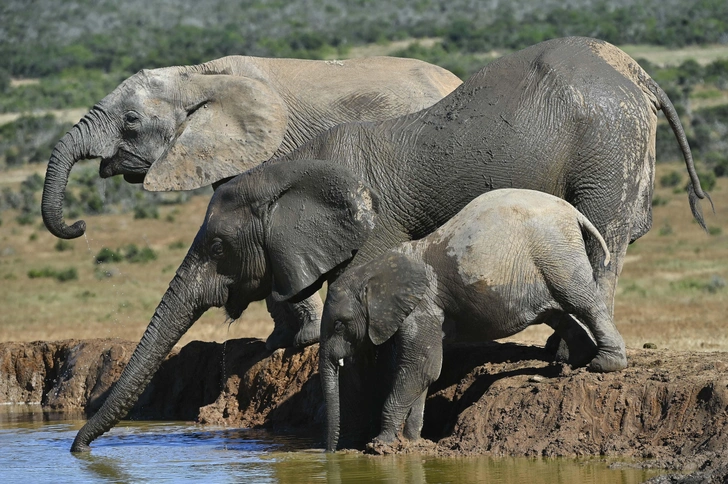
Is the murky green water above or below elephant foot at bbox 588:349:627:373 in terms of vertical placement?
below

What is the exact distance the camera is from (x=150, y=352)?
416 inches

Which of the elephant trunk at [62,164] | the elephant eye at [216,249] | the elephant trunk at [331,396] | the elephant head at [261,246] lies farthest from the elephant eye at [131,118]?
the elephant trunk at [331,396]

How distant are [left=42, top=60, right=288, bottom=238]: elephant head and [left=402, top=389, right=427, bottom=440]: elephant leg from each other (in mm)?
3130

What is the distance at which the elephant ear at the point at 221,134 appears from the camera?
38.8ft

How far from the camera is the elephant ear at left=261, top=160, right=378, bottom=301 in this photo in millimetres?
10156

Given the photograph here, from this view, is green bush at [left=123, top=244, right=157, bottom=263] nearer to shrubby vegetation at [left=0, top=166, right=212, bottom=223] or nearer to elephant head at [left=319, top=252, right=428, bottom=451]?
shrubby vegetation at [left=0, top=166, right=212, bottom=223]

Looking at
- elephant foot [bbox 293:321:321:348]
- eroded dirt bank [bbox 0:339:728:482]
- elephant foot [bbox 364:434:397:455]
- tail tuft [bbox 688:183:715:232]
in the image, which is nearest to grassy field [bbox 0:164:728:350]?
eroded dirt bank [bbox 0:339:728:482]

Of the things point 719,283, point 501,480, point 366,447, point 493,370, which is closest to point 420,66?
point 493,370

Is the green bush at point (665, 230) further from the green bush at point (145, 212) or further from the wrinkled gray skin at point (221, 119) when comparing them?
the wrinkled gray skin at point (221, 119)

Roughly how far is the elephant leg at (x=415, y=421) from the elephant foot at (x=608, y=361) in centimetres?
118

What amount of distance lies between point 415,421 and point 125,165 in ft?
13.4

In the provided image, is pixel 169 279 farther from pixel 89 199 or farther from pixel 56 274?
pixel 89 199

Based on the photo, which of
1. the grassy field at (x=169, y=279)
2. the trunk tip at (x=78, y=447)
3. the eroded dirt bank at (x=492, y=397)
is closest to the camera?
the eroded dirt bank at (x=492, y=397)

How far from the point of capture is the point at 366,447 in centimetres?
967
